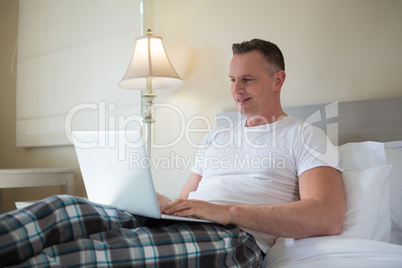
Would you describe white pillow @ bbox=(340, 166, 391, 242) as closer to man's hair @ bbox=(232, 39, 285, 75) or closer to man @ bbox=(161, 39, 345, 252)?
man @ bbox=(161, 39, 345, 252)

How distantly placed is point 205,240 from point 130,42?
1.82 metres

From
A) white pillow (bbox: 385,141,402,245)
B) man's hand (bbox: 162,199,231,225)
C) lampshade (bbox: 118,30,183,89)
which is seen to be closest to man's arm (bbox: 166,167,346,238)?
man's hand (bbox: 162,199,231,225)

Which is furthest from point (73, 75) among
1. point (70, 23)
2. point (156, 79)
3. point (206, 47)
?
point (206, 47)

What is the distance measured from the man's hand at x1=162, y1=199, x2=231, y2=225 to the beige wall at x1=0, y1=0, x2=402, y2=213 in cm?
96

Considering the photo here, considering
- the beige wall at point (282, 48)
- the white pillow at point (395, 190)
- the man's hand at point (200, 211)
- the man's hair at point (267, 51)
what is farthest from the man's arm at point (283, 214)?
the beige wall at point (282, 48)

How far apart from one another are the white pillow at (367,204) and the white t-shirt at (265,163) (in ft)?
0.32

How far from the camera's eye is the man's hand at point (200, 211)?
1118mm

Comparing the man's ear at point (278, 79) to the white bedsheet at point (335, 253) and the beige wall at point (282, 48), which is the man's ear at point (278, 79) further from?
the white bedsheet at point (335, 253)

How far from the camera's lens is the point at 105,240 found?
940 millimetres

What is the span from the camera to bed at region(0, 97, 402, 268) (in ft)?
3.36

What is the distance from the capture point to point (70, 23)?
3.01m

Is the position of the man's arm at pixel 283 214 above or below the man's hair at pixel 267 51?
below

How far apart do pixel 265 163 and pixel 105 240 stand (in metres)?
0.68

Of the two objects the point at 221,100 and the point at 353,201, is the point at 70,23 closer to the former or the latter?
the point at 221,100
